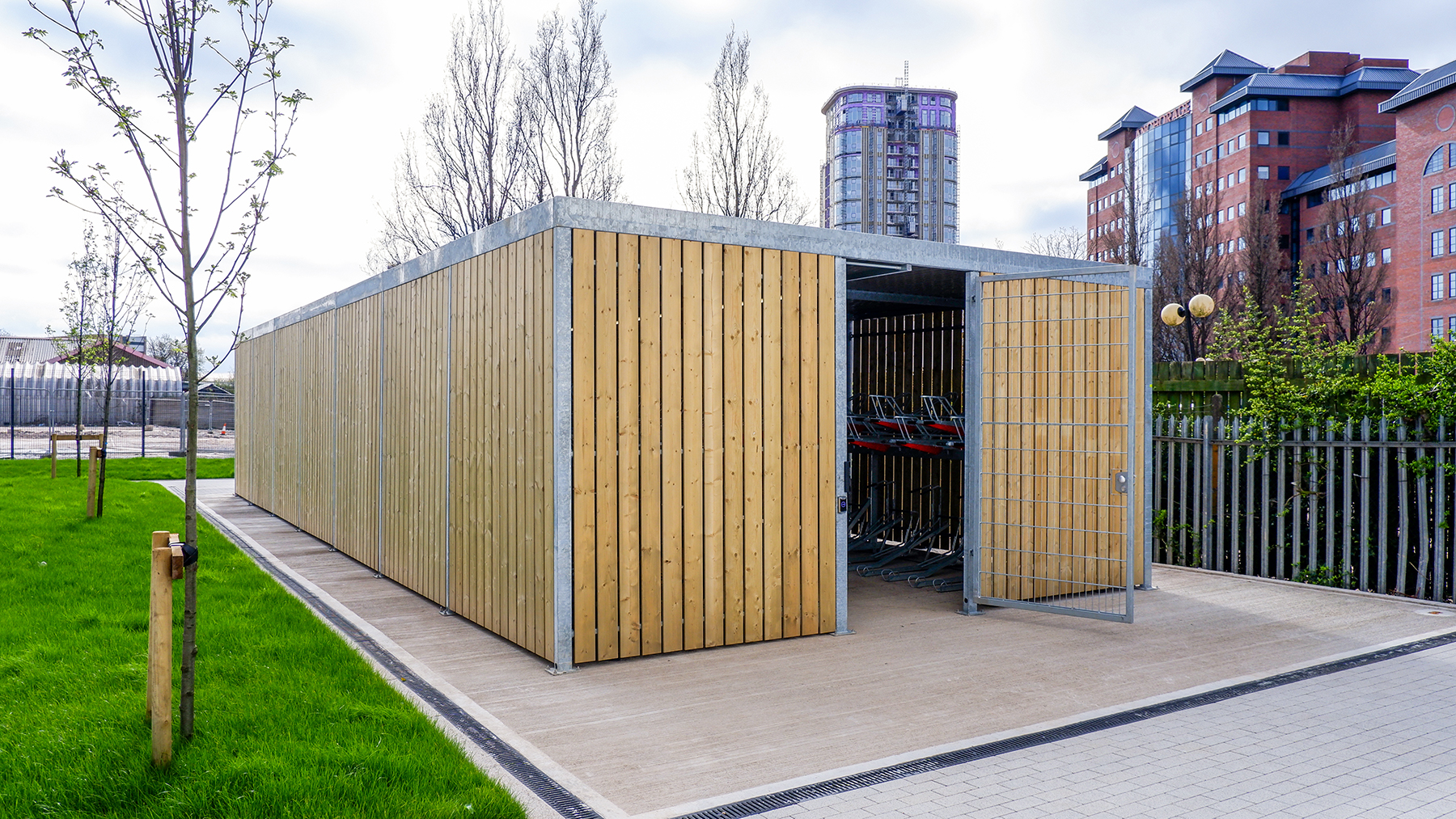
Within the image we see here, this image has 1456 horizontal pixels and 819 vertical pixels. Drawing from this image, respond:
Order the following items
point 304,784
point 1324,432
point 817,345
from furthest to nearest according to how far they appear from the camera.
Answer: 1. point 1324,432
2. point 817,345
3. point 304,784

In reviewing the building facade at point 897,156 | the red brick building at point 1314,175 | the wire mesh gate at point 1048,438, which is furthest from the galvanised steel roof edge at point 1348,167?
the wire mesh gate at point 1048,438

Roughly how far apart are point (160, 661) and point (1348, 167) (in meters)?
52.5

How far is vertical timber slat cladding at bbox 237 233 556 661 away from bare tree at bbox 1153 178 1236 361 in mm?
21183

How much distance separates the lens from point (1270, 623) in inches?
271

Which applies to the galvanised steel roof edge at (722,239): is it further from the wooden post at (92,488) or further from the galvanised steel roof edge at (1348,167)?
the galvanised steel roof edge at (1348,167)

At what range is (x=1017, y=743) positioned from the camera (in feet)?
14.2

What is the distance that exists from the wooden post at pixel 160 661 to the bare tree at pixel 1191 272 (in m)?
24.7

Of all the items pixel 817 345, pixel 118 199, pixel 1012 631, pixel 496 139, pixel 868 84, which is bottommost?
pixel 1012 631

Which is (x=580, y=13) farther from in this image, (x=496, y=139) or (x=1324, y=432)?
(x=1324, y=432)

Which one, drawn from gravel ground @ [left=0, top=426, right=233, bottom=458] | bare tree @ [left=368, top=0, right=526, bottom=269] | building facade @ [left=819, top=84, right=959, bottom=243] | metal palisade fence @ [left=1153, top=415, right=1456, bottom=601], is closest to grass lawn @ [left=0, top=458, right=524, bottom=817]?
metal palisade fence @ [left=1153, top=415, right=1456, bottom=601]

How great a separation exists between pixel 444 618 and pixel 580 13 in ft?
55.7

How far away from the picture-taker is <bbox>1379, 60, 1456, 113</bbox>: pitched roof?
36156 mm

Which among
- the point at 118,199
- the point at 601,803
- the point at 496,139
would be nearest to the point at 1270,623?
the point at 601,803

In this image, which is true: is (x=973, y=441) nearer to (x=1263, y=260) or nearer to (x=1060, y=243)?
(x=1263, y=260)
